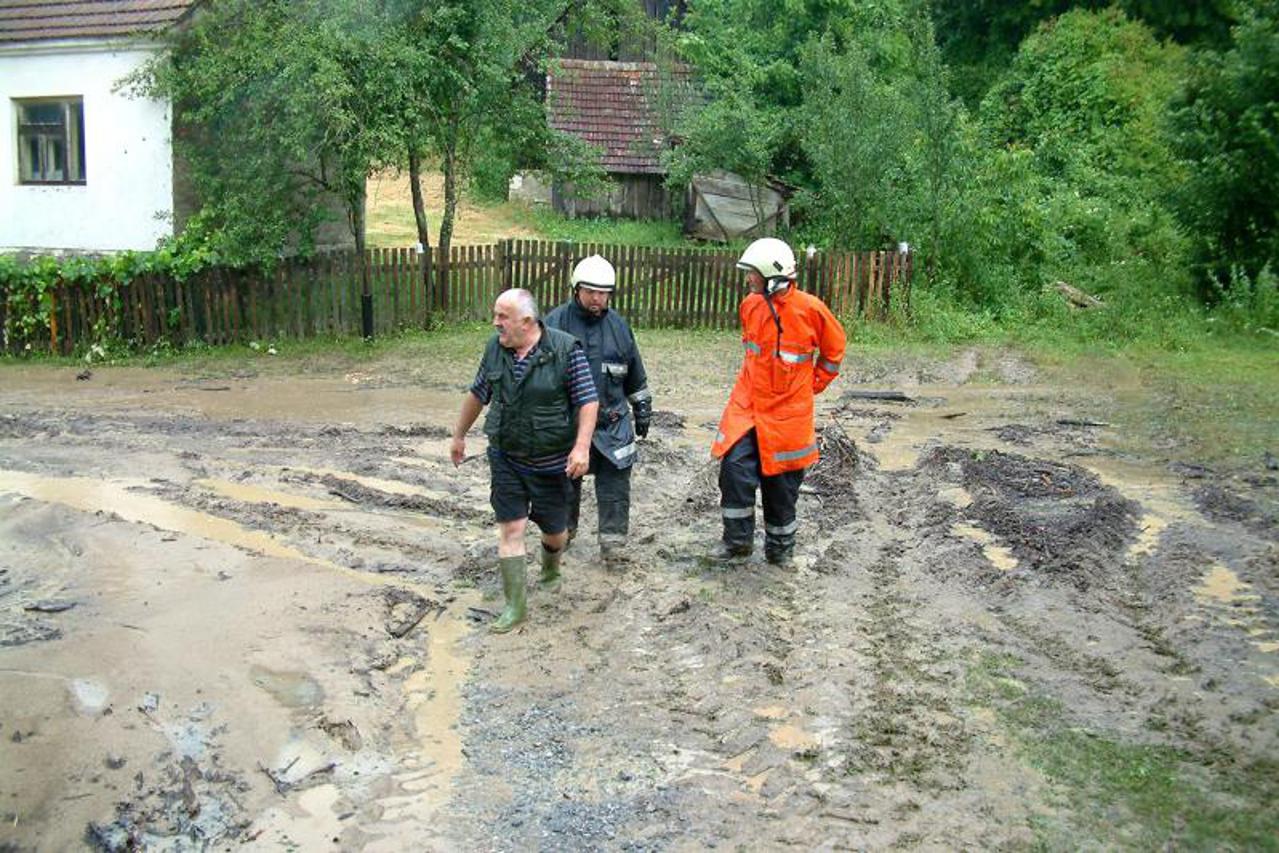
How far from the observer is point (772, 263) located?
23.8 ft

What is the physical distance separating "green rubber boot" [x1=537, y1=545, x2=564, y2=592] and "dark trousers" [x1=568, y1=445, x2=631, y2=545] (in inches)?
13.3

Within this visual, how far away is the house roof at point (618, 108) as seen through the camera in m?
30.0

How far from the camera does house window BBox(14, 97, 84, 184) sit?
19.3 m

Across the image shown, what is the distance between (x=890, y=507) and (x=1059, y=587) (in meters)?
2.06

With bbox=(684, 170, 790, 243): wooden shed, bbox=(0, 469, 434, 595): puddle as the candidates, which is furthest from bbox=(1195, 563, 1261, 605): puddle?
bbox=(684, 170, 790, 243): wooden shed

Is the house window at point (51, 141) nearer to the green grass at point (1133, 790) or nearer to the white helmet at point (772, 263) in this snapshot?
Result: the white helmet at point (772, 263)

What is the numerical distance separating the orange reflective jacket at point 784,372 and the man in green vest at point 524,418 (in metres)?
1.10

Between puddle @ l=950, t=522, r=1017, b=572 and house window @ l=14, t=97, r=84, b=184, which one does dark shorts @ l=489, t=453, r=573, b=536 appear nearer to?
puddle @ l=950, t=522, r=1017, b=572

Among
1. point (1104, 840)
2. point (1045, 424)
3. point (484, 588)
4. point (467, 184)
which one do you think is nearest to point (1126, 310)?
point (1045, 424)

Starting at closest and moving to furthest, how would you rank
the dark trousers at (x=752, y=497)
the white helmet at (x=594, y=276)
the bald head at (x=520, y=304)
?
the bald head at (x=520, y=304), the white helmet at (x=594, y=276), the dark trousers at (x=752, y=497)

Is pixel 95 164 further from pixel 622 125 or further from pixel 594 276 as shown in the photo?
pixel 622 125

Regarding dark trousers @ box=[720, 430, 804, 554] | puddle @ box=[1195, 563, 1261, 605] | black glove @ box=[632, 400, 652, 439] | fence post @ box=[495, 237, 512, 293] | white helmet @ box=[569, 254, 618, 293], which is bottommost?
puddle @ box=[1195, 563, 1261, 605]

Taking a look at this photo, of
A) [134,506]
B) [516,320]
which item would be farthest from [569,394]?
[134,506]

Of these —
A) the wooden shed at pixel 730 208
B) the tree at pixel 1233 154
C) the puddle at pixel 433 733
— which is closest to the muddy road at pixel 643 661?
the puddle at pixel 433 733
